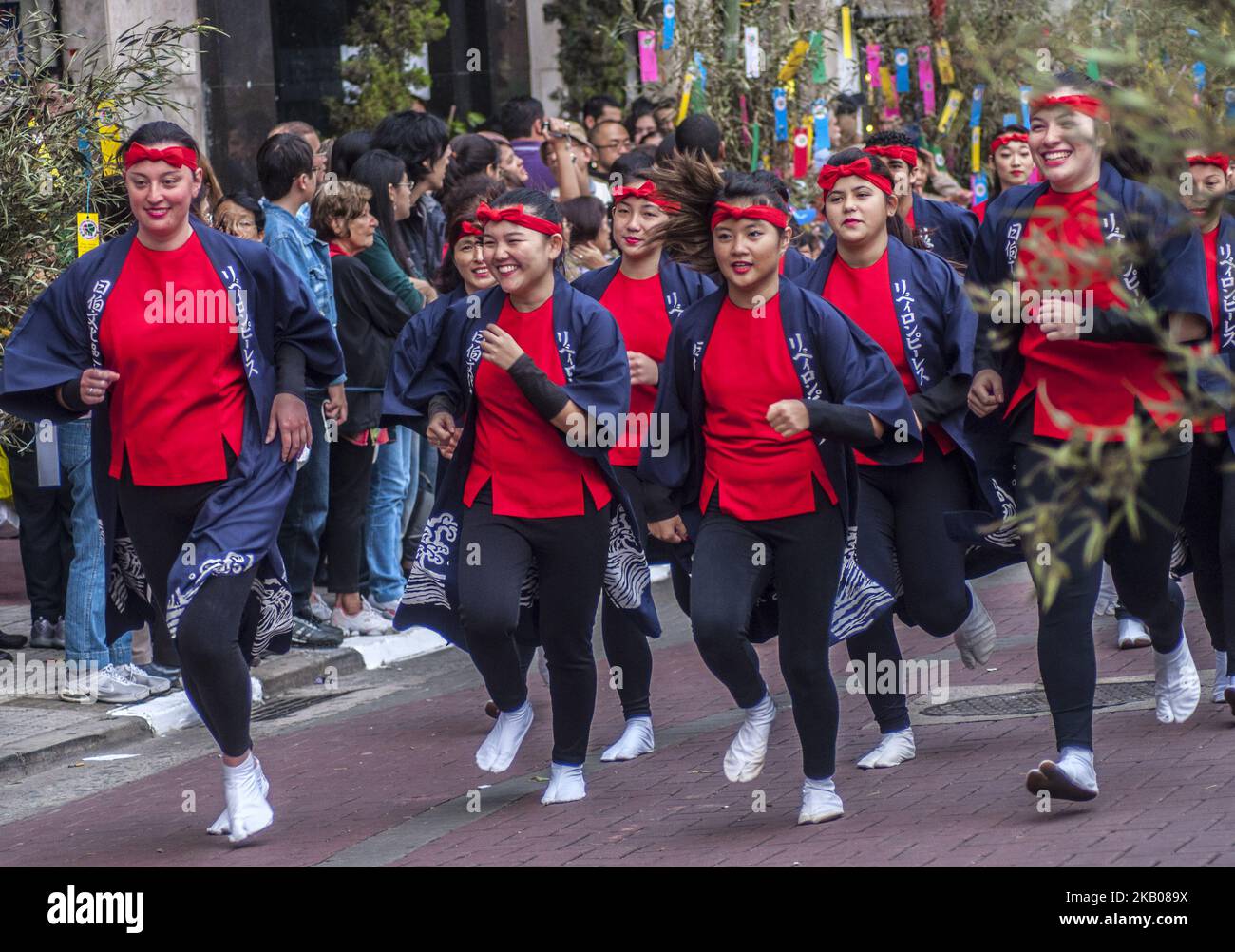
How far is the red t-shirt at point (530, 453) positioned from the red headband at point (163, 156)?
3.73 feet

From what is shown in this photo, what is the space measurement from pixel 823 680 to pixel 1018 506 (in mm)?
892

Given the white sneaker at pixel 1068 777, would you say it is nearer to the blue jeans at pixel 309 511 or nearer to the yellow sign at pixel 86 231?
the yellow sign at pixel 86 231

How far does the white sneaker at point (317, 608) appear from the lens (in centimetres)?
942

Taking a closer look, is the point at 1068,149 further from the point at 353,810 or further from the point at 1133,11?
the point at 353,810

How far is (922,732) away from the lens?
7.18 meters

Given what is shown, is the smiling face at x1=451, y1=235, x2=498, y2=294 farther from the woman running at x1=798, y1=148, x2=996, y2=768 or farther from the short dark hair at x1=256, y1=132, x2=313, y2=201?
the short dark hair at x1=256, y1=132, x2=313, y2=201

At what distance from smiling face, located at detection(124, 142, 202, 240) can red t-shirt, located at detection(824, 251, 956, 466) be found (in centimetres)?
219

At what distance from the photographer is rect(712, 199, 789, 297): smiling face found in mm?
5871

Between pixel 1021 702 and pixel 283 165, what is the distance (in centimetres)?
423

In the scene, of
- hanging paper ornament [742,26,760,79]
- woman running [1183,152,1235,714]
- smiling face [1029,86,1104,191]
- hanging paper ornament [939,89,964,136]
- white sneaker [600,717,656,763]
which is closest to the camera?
smiling face [1029,86,1104,191]

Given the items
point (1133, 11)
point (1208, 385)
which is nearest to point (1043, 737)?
point (1208, 385)

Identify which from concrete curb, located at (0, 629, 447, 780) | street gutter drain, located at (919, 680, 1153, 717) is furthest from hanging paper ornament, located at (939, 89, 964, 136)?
street gutter drain, located at (919, 680, 1153, 717)

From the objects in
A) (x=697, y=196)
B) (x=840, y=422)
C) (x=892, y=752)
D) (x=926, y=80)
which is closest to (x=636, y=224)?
(x=697, y=196)

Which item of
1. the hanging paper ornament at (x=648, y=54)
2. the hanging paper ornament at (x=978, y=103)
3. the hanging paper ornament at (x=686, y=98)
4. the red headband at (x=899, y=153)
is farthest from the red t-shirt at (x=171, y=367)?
the hanging paper ornament at (x=978, y=103)
